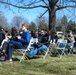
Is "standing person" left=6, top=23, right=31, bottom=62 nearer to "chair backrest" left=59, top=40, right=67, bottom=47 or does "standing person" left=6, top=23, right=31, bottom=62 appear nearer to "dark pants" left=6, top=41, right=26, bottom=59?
"dark pants" left=6, top=41, right=26, bottom=59

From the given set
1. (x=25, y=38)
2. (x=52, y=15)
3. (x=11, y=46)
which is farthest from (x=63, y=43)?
(x=52, y=15)

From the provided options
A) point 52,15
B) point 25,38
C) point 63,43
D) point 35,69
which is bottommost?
point 35,69

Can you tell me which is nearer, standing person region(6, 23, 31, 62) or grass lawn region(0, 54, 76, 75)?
grass lawn region(0, 54, 76, 75)

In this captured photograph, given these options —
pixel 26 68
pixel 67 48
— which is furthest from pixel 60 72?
pixel 67 48

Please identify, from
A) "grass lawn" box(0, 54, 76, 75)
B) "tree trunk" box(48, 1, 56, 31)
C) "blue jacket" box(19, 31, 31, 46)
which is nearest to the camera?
"grass lawn" box(0, 54, 76, 75)

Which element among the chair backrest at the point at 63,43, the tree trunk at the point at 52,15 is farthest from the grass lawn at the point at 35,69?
the tree trunk at the point at 52,15

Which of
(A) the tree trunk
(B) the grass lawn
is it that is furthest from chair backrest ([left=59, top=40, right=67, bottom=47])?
(A) the tree trunk

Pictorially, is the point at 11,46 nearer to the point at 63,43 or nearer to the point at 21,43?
the point at 21,43

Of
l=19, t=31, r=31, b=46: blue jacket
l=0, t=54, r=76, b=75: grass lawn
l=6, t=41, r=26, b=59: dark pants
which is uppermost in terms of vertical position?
l=19, t=31, r=31, b=46: blue jacket

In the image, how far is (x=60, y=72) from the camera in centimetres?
848

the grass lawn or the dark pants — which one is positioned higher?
the dark pants

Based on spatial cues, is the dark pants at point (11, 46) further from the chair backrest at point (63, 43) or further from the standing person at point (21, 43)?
the chair backrest at point (63, 43)

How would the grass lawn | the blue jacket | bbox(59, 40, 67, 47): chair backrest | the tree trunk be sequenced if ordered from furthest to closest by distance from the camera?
the tree trunk → bbox(59, 40, 67, 47): chair backrest → the blue jacket → the grass lawn

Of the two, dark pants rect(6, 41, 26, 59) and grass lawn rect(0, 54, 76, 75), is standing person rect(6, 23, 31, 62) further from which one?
grass lawn rect(0, 54, 76, 75)
